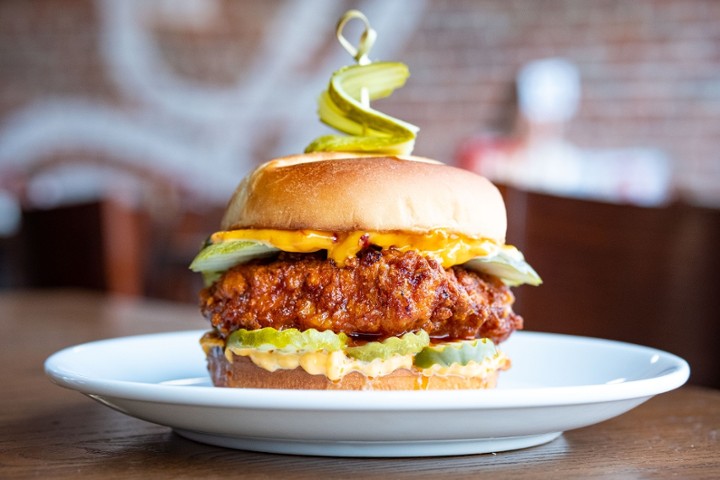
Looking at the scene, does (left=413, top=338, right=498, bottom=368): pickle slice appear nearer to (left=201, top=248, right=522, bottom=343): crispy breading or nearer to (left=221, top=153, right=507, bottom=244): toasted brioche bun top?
(left=201, top=248, right=522, bottom=343): crispy breading

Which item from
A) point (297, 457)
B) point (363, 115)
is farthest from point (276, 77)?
point (297, 457)

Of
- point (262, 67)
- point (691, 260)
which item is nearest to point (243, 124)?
point (262, 67)

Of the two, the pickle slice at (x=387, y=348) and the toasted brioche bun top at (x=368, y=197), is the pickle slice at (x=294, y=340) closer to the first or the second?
the pickle slice at (x=387, y=348)

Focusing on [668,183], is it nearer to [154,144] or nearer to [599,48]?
[599,48]

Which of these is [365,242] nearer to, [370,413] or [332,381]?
[332,381]

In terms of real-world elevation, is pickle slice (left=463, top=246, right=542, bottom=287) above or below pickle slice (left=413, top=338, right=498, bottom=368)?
above

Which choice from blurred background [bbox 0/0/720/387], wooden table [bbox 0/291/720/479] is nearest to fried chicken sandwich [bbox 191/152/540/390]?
wooden table [bbox 0/291/720/479]
